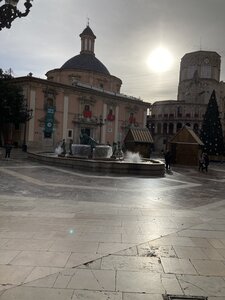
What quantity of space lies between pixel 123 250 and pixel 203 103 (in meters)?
68.5

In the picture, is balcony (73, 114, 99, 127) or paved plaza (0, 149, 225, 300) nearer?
paved plaza (0, 149, 225, 300)

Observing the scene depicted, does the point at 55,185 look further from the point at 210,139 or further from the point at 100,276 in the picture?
the point at 210,139

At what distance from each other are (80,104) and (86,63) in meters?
9.30

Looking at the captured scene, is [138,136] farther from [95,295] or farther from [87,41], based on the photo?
[87,41]

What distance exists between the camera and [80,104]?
46.3 m

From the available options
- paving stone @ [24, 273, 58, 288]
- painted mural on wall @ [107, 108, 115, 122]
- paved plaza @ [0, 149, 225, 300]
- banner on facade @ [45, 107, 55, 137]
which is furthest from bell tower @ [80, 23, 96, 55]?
paving stone @ [24, 273, 58, 288]

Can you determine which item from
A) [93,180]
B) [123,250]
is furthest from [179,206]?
[93,180]

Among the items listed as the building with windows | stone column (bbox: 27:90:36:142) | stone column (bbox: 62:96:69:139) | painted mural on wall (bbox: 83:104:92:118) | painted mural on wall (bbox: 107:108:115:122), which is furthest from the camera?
the building with windows

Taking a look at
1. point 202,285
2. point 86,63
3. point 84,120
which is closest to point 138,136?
point 84,120

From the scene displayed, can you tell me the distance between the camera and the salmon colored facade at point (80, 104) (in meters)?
40.8

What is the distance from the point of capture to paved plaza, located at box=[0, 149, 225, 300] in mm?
3904

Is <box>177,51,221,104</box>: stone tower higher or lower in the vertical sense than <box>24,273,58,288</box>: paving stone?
higher

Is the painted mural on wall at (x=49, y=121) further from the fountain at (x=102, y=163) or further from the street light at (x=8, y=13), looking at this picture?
the street light at (x=8, y=13)

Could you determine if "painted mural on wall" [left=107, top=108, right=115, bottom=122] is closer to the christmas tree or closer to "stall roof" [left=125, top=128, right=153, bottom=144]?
the christmas tree
